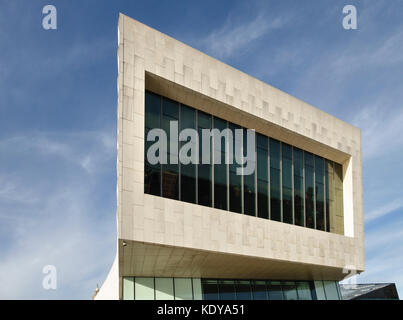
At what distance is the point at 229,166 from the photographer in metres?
23.2

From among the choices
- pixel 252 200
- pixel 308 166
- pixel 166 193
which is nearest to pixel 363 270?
pixel 308 166

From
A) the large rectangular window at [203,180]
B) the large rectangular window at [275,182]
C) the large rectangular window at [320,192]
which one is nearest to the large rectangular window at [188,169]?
the large rectangular window at [203,180]

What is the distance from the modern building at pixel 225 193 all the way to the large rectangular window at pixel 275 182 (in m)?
0.06

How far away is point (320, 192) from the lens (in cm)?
2850

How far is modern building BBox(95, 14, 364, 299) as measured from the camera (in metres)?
19.3

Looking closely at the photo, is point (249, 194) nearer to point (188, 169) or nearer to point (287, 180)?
point (287, 180)

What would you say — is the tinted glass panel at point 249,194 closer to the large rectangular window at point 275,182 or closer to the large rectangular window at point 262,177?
the large rectangular window at point 262,177

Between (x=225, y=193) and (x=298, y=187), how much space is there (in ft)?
20.1

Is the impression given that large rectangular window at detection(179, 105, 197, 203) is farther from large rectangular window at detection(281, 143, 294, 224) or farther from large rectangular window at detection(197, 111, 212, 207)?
large rectangular window at detection(281, 143, 294, 224)

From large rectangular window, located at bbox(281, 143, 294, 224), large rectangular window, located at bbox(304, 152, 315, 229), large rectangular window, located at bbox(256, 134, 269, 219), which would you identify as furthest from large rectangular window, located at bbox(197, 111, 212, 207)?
large rectangular window, located at bbox(304, 152, 315, 229)

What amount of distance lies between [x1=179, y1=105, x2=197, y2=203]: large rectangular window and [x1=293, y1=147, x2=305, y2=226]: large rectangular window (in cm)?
762
